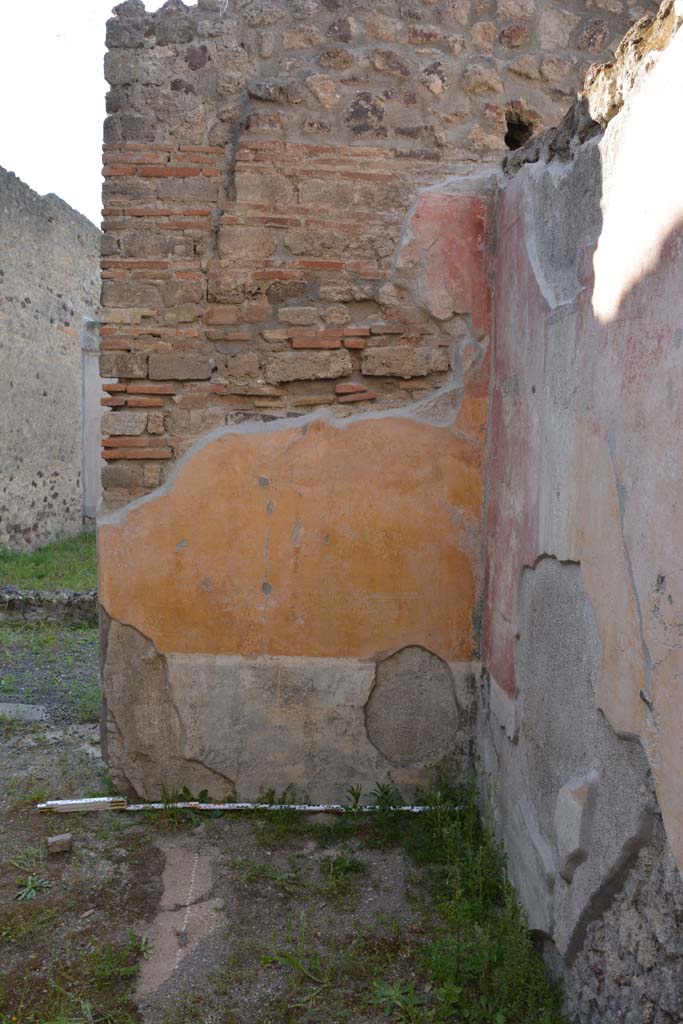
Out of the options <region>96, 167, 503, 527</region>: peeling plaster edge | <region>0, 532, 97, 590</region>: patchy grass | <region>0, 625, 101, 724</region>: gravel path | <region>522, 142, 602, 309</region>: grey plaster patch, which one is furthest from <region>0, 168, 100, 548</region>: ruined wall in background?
<region>522, 142, 602, 309</region>: grey plaster patch

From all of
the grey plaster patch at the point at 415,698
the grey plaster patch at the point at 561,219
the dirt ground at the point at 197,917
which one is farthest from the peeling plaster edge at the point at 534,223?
the dirt ground at the point at 197,917

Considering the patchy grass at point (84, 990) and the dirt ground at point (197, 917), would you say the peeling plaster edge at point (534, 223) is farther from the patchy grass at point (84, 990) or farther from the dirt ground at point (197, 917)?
the patchy grass at point (84, 990)

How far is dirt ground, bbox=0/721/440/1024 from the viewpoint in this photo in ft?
7.45

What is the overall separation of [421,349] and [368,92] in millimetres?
1051

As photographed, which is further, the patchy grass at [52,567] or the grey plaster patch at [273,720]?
the patchy grass at [52,567]

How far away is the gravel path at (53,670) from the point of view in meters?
4.70

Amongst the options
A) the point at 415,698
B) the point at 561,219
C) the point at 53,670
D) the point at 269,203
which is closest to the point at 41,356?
the point at 53,670

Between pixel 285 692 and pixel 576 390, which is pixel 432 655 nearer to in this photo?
pixel 285 692

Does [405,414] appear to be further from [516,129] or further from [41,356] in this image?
[41,356]

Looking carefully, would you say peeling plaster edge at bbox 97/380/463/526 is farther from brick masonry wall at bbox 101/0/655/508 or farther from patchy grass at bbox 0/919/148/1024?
patchy grass at bbox 0/919/148/1024

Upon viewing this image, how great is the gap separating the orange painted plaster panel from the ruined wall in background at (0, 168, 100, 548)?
24.2 feet

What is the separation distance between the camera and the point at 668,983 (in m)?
1.57

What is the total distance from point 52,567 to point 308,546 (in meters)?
6.46

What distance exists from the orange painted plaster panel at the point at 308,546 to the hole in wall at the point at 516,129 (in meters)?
1.34
